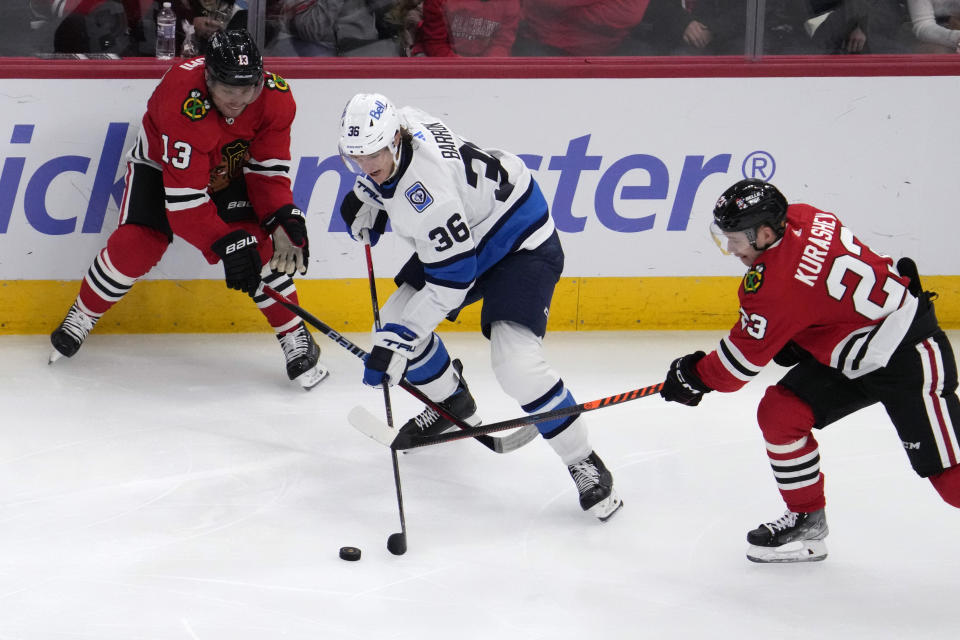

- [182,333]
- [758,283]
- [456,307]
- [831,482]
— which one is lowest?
[182,333]

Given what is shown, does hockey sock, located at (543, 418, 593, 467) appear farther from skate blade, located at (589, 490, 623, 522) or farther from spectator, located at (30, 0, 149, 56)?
spectator, located at (30, 0, 149, 56)

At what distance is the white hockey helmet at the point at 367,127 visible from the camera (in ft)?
8.34

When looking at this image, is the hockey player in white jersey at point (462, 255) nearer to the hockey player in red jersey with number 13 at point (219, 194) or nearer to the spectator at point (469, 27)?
the hockey player in red jersey with number 13 at point (219, 194)

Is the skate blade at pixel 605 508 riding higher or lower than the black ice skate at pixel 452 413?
higher

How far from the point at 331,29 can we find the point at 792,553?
8.00ft

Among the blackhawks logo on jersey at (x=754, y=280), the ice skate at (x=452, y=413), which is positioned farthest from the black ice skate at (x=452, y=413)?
the blackhawks logo on jersey at (x=754, y=280)

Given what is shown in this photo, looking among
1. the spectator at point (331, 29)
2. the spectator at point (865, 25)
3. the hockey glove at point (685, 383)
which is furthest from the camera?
the spectator at point (865, 25)

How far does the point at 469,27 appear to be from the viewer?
3.98 m

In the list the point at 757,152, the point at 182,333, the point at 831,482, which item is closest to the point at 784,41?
the point at 757,152

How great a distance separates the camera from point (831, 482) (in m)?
3.13

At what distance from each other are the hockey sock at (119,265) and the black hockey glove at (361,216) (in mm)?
808

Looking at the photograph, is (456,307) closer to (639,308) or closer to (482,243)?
(482,243)

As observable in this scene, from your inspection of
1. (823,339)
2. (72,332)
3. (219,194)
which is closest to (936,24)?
(823,339)

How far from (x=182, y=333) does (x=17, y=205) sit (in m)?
0.74
